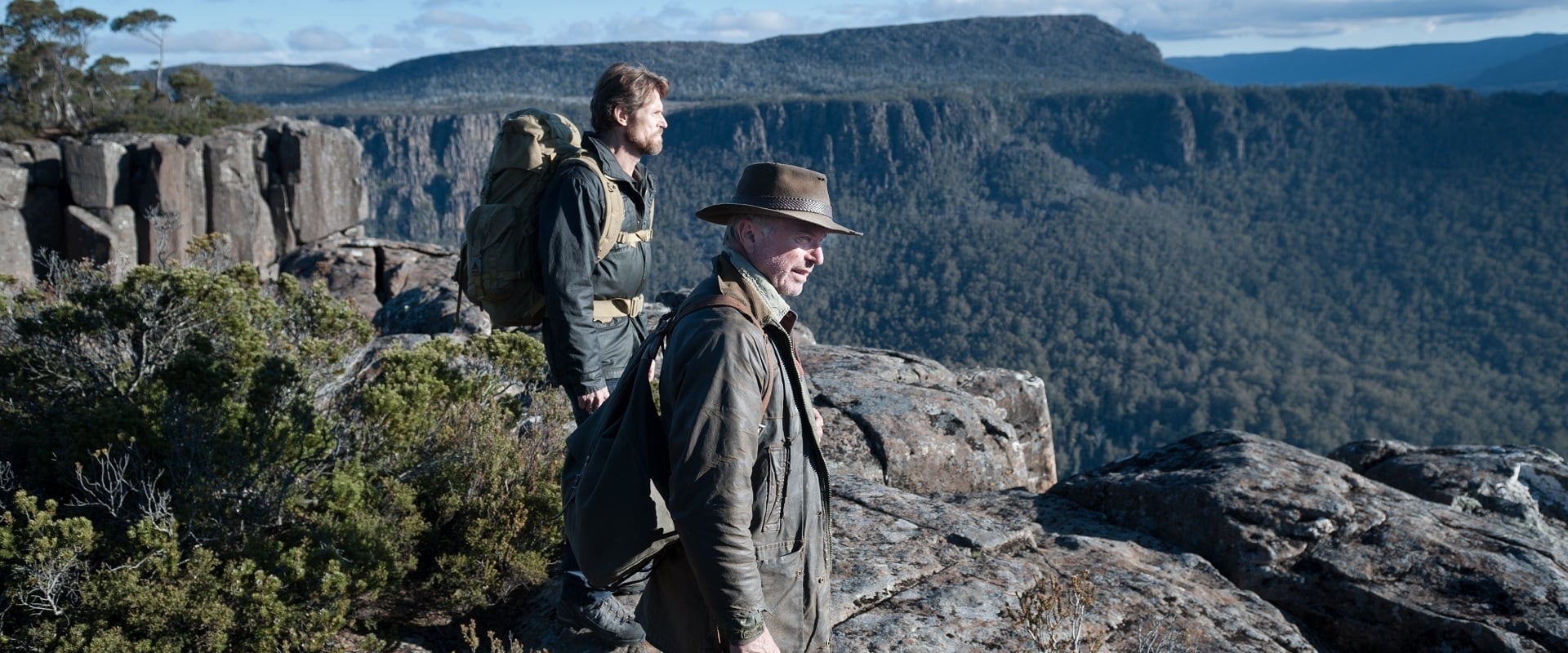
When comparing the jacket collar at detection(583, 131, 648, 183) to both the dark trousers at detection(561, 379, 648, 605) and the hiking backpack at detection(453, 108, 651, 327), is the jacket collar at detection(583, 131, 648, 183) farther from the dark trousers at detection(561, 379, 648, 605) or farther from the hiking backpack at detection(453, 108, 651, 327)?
the dark trousers at detection(561, 379, 648, 605)

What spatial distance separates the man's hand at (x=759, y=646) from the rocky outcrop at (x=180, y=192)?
1229 cm

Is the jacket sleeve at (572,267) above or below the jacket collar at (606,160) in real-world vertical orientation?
below

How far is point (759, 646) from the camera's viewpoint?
2.34 meters

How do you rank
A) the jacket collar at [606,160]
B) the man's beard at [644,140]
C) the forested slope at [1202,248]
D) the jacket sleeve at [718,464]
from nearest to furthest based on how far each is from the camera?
1. the jacket sleeve at [718,464]
2. the jacket collar at [606,160]
3. the man's beard at [644,140]
4. the forested slope at [1202,248]

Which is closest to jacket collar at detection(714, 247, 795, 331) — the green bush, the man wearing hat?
the man wearing hat

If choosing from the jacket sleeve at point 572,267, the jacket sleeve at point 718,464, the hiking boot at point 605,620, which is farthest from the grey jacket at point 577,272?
the jacket sleeve at point 718,464

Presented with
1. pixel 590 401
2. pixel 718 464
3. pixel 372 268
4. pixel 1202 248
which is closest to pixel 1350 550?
pixel 590 401

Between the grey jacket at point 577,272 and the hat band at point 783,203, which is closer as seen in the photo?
the hat band at point 783,203

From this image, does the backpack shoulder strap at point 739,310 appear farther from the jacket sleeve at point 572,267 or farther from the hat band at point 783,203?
the jacket sleeve at point 572,267

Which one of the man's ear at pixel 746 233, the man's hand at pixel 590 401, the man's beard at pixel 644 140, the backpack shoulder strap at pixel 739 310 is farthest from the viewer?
the man's beard at pixel 644 140

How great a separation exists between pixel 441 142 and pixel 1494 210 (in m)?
90.1

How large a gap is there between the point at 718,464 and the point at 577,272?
1.38 metres

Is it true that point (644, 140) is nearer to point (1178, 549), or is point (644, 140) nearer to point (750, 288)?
point (750, 288)

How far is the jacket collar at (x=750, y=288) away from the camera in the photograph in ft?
8.00
